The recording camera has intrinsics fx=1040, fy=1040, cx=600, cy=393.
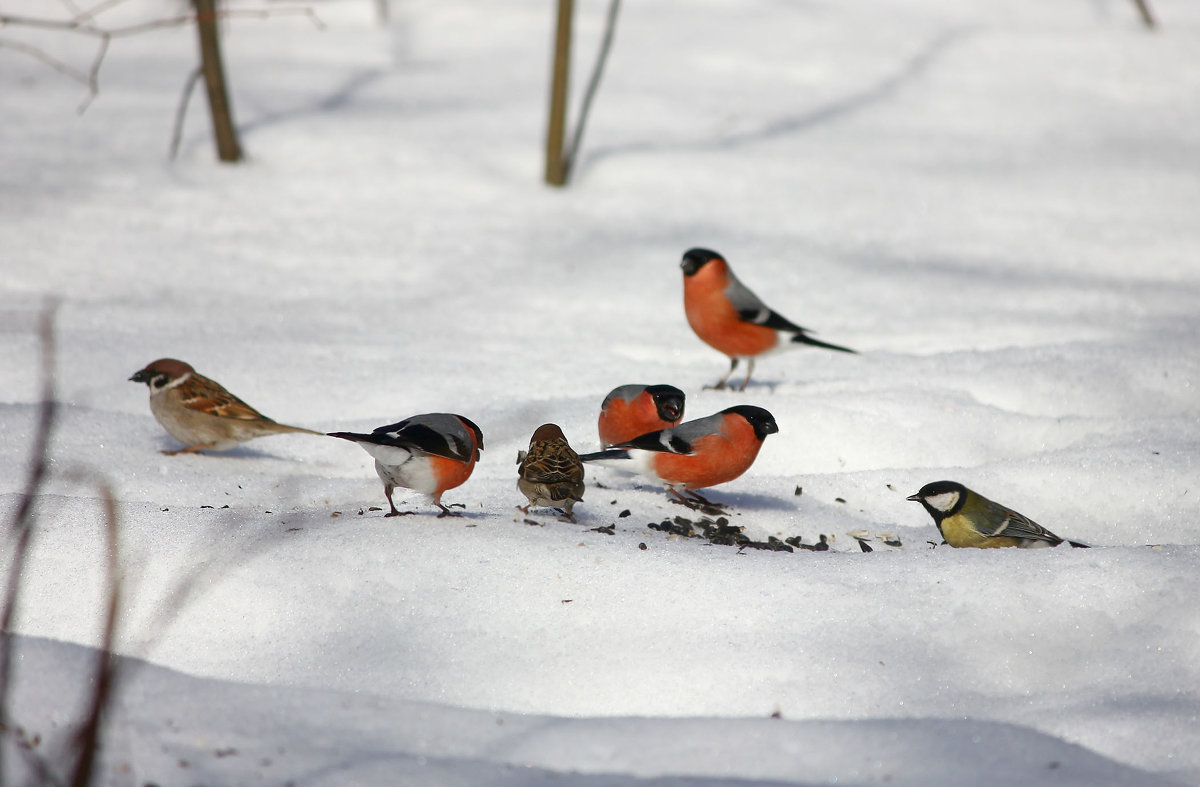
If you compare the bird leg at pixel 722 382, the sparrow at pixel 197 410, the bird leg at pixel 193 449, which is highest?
the sparrow at pixel 197 410

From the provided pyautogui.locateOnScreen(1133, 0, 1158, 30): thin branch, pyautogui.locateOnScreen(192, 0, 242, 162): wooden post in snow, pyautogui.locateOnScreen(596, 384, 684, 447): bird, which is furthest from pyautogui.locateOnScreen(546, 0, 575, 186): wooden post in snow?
pyautogui.locateOnScreen(1133, 0, 1158, 30): thin branch

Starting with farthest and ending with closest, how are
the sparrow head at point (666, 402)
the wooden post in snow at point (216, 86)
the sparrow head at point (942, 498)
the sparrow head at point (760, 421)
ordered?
the wooden post in snow at point (216, 86), the sparrow head at point (666, 402), the sparrow head at point (760, 421), the sparrow head at point (942, 498)

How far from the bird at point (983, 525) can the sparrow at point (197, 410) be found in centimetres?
294

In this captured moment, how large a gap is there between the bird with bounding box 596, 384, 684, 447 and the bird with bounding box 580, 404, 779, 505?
26cm

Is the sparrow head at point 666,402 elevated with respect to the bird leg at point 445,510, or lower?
elevated

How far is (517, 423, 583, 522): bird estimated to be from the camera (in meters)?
3.97

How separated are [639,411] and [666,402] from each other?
0.13m

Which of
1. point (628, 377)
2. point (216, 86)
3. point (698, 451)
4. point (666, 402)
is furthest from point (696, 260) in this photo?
point (216, 86)

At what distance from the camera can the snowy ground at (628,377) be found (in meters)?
2.67

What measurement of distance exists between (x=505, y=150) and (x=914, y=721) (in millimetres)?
8052

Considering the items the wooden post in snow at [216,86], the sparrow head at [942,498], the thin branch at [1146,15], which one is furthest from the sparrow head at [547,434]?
the thin branch at [1146,15]

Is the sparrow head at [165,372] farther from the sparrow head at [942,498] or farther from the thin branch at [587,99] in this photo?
the thin branch at [587,99]

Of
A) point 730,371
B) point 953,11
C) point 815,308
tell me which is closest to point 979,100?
point 953,11

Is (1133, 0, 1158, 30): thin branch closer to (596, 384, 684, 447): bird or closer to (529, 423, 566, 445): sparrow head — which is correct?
(596, 384, 684, 447): bird
